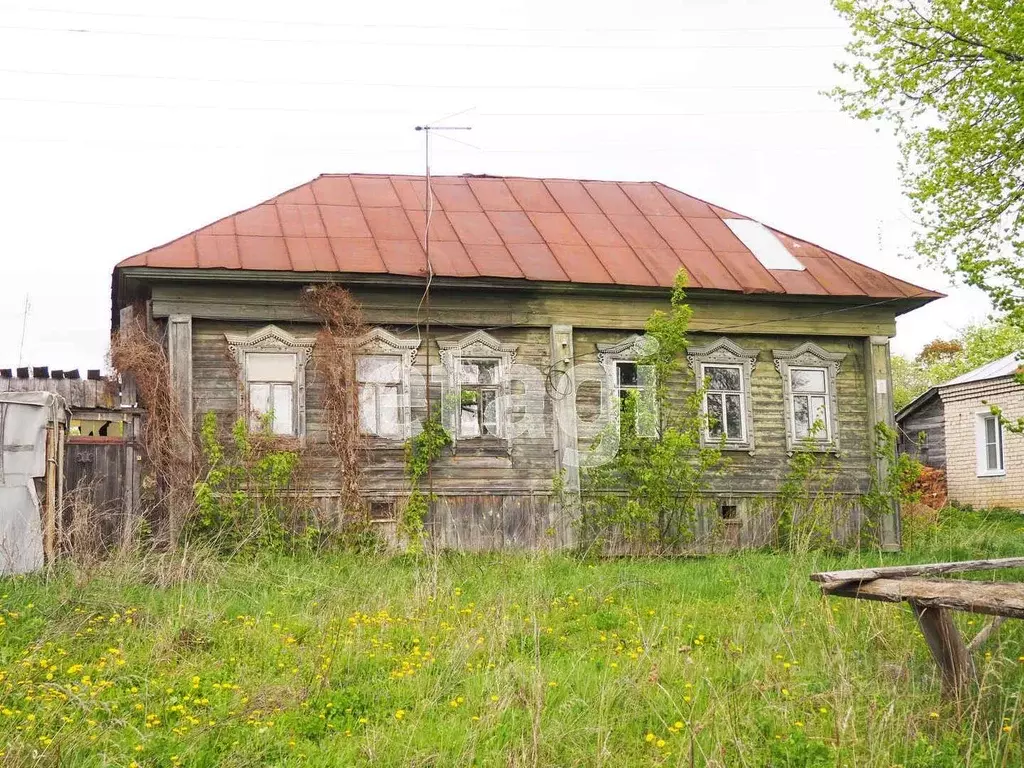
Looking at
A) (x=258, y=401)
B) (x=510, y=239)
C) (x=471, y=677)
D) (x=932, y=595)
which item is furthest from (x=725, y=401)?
(x=932, y=595)

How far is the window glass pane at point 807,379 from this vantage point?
1648 centimetres

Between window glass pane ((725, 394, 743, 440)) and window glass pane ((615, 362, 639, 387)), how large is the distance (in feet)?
4.79

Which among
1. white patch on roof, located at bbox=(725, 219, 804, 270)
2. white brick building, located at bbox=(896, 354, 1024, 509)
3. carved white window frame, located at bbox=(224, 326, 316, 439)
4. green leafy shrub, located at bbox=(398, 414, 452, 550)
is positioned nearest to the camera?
green leafy shrub, located at bbox=(398, 414, 452, 550)

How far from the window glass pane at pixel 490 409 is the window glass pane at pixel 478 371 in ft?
0.56

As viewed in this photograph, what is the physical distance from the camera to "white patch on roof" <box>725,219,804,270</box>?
1684cm

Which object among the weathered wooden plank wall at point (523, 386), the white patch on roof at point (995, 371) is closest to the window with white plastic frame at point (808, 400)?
the weathered wooden plank wall at point (523, 386)

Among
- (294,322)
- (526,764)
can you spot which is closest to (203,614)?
(526,764)

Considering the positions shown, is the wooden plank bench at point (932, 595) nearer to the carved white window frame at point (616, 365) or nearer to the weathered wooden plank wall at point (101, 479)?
the carved white window frame at point (616, 365)

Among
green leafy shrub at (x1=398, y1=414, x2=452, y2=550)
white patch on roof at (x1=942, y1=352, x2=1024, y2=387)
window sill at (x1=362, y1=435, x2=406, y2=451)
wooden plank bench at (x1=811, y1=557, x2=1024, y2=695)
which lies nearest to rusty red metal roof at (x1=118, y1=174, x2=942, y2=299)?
green leafy shrub at (x1=398, y1=414, x2=452, y2=550)

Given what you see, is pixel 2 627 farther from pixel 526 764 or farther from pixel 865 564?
pixel 865 564

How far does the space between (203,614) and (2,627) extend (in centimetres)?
144

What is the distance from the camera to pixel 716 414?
16141 millimetres

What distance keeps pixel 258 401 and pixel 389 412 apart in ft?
5.75

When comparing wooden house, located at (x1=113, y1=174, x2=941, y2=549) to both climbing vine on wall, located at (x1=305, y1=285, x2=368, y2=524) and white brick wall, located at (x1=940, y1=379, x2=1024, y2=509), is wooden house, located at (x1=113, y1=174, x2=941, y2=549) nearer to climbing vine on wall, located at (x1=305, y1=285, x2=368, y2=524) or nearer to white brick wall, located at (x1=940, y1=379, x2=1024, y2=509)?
climbing vine on wall, located at (x1=305, y1=285, x2=368, y2=524)
